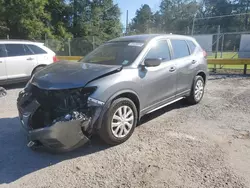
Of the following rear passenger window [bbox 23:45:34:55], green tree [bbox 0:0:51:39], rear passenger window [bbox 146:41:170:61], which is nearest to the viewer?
rear passenger window [bbox 146:41:170:61]

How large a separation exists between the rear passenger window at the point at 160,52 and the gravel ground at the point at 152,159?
4.27 ft

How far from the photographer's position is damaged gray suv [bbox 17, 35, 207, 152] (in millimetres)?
3391

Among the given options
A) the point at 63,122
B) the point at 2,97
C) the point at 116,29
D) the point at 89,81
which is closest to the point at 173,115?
the point at 89,81

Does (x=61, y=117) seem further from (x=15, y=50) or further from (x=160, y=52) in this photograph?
(x=15, y=50)

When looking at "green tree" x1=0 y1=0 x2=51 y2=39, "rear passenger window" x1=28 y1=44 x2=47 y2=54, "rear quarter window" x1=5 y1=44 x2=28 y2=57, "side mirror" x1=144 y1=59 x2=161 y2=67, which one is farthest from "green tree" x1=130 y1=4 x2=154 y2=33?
"side mirror" x1=144 y1=59 x2=161 y2=67

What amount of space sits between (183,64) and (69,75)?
8.69 feet

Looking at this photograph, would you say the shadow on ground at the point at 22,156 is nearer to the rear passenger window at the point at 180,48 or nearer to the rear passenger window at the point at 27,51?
the rear passenger window at the point at 180,48

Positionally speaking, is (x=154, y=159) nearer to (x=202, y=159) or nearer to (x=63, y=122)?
(x=202, y=159)

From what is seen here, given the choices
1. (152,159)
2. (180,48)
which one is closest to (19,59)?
(180,48)

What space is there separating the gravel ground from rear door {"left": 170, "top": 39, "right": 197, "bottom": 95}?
0.74m

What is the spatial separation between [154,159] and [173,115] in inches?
78.3

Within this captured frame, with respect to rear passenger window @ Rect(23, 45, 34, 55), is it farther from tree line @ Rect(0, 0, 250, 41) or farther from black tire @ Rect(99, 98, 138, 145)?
tree line @ Rect(0, 0, 250, 41)

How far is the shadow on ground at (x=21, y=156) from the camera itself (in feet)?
10.5

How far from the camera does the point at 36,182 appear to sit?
297 centimetres
